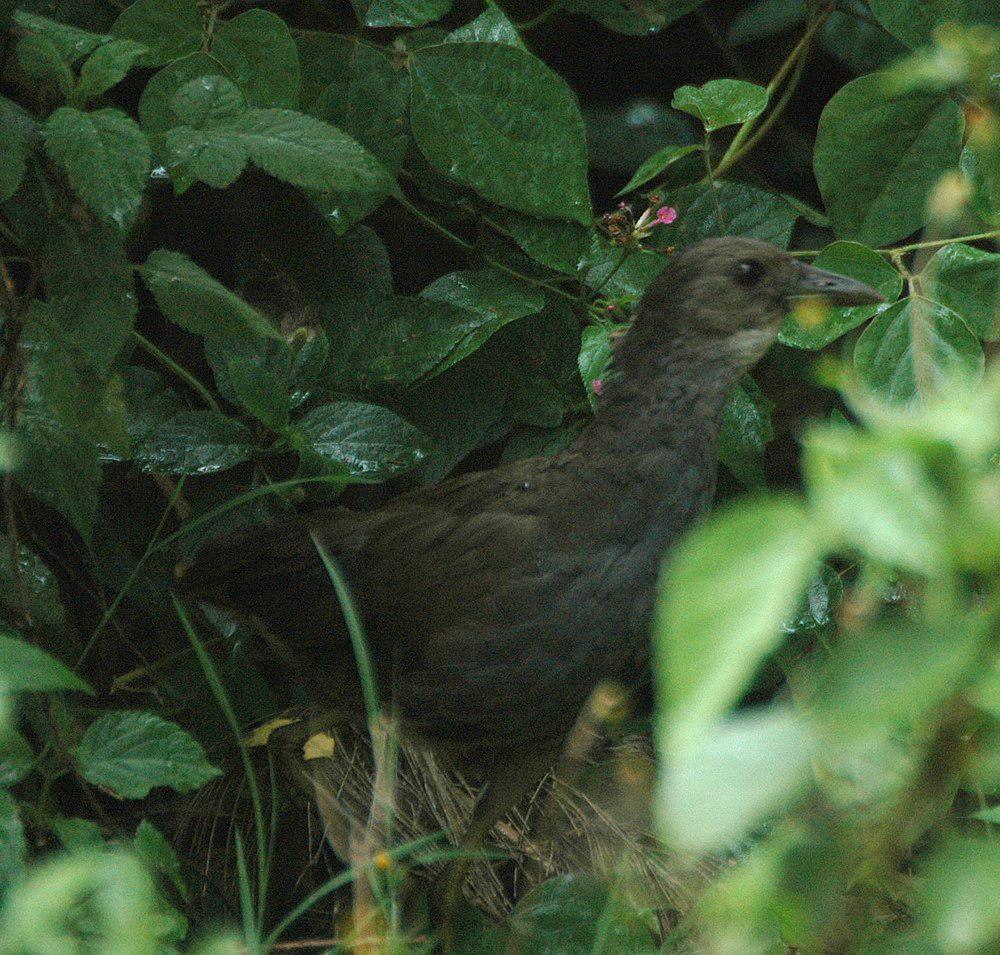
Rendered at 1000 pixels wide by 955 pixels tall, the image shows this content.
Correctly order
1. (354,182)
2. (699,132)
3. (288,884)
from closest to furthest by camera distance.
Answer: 1. (354,182)
2. (288,884)
3. (699,132)

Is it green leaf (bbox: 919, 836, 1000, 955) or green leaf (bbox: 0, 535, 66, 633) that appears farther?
green leaf (bbox: 0, 535, 66, 633)

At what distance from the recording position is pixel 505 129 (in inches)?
97.0

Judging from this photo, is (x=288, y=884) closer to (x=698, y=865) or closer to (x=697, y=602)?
(x=698, y=865)

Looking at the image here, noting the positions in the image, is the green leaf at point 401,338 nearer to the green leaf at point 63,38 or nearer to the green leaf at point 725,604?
the green leaf at point 63,38

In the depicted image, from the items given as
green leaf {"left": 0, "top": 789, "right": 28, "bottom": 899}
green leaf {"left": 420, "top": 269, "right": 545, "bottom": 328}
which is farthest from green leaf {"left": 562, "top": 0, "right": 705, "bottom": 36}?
green leaf {"left": 0, "top": 789, "right": 28, "bottom": 899}

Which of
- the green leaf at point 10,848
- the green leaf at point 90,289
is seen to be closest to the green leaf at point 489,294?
the green leaf at point 90,289

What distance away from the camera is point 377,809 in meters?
1.67

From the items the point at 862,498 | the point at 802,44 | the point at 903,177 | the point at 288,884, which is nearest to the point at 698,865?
the point at 288,884

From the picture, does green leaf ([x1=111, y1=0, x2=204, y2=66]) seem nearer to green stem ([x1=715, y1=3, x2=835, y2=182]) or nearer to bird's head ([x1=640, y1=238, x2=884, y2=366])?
bird's head ([x1=640, y1=238, x2=884, y2=366])

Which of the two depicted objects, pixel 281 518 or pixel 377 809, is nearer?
pixel 377 809

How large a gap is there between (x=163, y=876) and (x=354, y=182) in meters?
1.08

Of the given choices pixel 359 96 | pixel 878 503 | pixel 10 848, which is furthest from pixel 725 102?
pixel 878 503

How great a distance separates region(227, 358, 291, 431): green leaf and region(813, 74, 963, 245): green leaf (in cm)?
105

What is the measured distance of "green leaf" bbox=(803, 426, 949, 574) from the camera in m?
0.72
